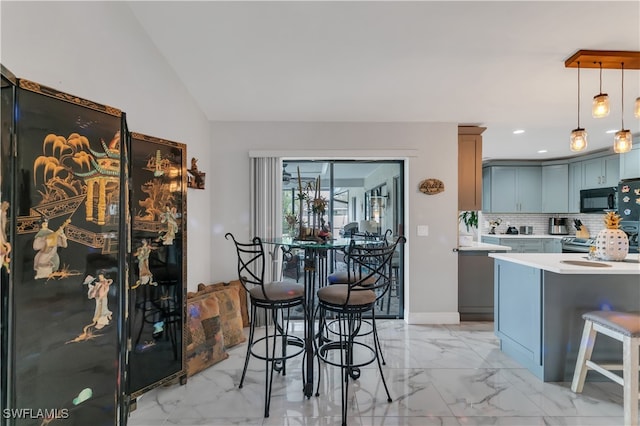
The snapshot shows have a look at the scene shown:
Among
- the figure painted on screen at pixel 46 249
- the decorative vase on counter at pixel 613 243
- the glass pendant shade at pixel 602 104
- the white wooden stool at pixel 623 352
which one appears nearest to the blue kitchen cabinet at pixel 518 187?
the decorative vase on counter at pixel 613 243

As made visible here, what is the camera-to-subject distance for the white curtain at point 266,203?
11.7ft

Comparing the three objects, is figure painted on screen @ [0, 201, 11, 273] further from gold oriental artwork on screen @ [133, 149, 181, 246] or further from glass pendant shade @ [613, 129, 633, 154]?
glass pendant shade @ [613, 129, 633, 154]

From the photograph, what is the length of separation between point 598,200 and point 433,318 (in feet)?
12.7

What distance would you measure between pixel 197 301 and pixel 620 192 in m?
5.83

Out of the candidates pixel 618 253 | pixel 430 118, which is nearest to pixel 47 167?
pixel 430 118

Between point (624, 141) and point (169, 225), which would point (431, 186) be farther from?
point (169, 225)

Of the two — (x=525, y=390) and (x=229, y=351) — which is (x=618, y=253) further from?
(x=229, y=351)

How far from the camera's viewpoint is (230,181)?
141 inches

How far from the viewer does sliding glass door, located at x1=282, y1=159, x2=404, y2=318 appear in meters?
3.89

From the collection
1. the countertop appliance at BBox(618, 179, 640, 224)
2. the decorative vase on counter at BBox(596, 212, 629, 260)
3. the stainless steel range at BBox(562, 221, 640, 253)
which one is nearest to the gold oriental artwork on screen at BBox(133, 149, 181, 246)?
the decorative vase on counter at BBox(596, 212, 629, 260)

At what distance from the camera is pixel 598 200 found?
4.98 meters

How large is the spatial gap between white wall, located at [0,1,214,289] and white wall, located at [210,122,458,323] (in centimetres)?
68

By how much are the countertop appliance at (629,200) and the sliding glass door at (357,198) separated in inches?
132

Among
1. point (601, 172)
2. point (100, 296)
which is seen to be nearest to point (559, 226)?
point (601, 172)
